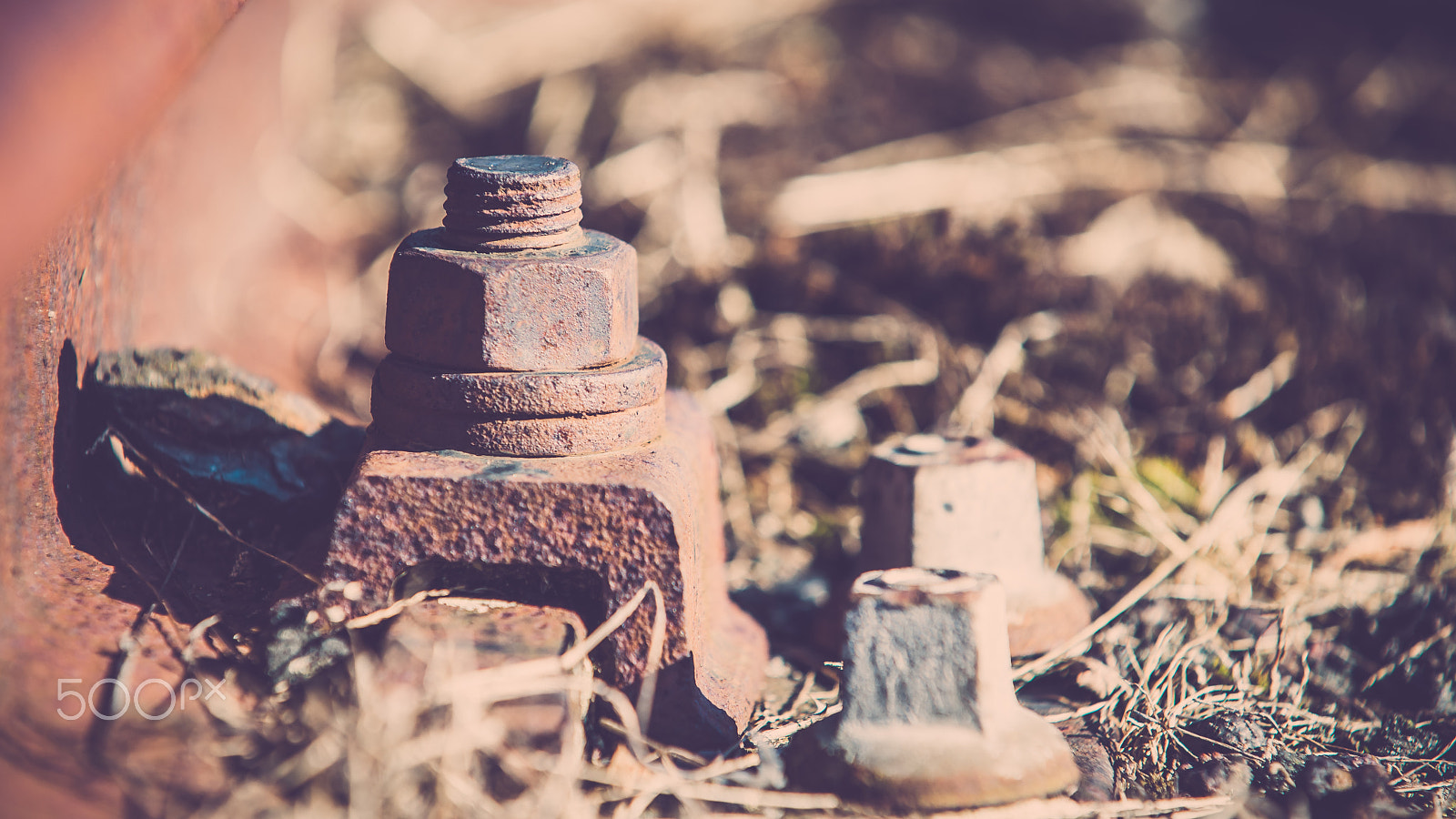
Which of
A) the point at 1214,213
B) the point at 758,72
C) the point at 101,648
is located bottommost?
the point at 101,648

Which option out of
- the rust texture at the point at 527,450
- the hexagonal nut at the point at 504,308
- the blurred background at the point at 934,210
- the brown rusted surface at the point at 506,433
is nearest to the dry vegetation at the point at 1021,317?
Answer: the blurred background at the point at 934,210

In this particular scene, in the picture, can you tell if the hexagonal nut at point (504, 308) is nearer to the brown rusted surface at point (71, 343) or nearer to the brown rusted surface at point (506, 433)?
the brown rusted surface at point (506, 433)

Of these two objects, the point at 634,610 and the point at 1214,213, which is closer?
the point at 634,610

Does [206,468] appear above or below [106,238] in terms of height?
below

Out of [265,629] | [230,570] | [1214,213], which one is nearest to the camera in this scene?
[265,629]

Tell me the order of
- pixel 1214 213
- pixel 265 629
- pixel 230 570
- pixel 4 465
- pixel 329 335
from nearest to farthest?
pixel 4 465, pixel 265 629, pixel 230 570, pixel 329 335, pixel 1214 213

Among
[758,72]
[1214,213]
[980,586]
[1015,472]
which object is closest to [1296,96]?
[1214,213]

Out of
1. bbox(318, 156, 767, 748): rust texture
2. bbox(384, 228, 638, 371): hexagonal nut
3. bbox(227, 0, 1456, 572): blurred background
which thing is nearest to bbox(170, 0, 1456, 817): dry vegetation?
bbox(227, 0, 1456, 572): blurred background

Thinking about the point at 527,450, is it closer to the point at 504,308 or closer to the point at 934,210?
the point at 504,308

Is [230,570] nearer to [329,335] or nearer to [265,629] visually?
[265,629]

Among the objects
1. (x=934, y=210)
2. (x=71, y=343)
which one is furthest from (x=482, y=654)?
A: (x=934, y=210)
